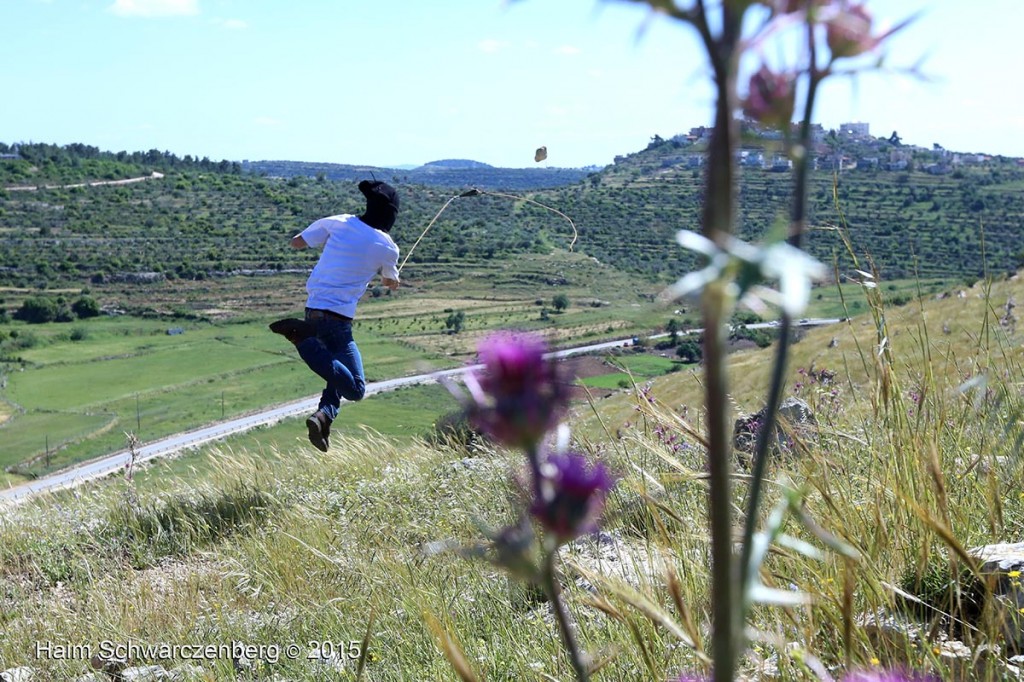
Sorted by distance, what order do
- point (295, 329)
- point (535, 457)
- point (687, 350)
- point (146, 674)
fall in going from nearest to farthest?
point (535, 457) → point (146, 674) → point (687, 350) → point (295, 329)

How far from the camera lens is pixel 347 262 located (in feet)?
19.4

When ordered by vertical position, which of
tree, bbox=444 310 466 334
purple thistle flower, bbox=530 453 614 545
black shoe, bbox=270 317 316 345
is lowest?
tree, bbox=444 310 466 334

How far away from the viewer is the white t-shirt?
5910 mm

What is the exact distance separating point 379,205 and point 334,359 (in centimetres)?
108

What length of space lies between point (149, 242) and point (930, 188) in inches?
2396

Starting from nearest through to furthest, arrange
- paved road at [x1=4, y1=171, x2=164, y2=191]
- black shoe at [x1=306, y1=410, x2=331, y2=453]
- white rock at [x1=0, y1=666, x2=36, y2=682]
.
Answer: white rock at [x1=0, y1=666, x2=36, y2=682]
black shoe at [x1=306, y1=410, x2=331, y2=453]
paved road at [x1=4, y1=171, x2=164, y2=191]

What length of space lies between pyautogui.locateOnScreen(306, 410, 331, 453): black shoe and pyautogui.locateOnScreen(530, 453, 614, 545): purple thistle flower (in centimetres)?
549

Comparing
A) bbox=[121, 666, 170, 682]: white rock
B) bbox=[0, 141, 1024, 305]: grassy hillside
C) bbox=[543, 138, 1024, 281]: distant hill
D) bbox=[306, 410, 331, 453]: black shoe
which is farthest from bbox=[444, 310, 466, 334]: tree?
bbox=[0, 141, 1024, 305]: grassy hillside

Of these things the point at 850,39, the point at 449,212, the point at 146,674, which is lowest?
the point at 146,674

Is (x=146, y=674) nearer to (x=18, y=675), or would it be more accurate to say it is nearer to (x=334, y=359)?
(x=18, y=675)

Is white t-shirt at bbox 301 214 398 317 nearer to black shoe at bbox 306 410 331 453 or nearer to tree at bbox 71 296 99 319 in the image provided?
black shoe at bbox 306 410 331 453

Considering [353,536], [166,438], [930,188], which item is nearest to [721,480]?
[353,536]

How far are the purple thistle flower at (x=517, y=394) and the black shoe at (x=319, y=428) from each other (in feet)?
18.0

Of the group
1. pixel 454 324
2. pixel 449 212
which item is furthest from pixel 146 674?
pixel 449 212
